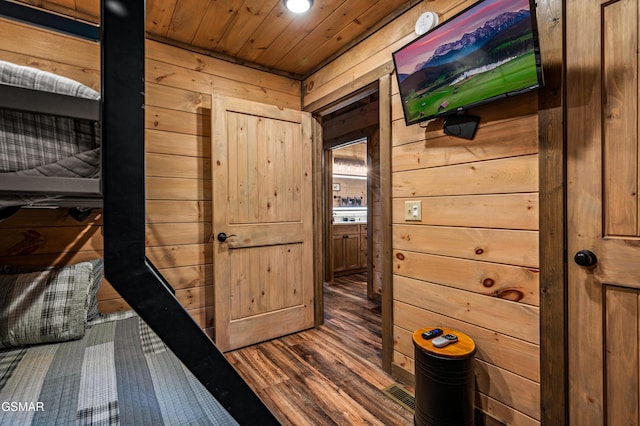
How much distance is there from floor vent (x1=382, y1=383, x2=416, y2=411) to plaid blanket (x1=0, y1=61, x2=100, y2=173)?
77.1 inches

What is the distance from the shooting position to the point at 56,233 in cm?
197

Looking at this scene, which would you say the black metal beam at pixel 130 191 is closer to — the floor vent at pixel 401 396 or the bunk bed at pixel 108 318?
the bunk bed at pixel 108 318

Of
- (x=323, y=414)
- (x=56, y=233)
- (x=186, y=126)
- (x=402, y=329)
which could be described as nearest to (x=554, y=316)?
(x=402, y=329)

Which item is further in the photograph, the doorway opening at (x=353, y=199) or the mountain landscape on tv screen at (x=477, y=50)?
the doorway opening at (x=353, y=199)

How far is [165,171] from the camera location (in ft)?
7.66

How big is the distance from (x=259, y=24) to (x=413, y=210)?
1.72m

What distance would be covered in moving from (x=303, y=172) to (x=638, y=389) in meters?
2.42

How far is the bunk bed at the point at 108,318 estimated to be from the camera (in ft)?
1.87

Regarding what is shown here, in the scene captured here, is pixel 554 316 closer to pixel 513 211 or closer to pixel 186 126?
pixel 513 211

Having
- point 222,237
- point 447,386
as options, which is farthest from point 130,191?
point 222,237

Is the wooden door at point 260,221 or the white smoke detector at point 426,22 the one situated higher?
the white smoke detector at point 426,22

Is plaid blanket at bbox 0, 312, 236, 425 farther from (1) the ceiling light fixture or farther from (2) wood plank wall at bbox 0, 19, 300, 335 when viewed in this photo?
(1) the ceiling light fixture

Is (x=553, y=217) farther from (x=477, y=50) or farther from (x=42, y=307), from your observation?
(x=42, y=307)

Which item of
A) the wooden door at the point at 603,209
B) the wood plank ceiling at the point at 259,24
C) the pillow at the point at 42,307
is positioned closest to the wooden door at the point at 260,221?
the wood plank ceiling at the point at 259,24
